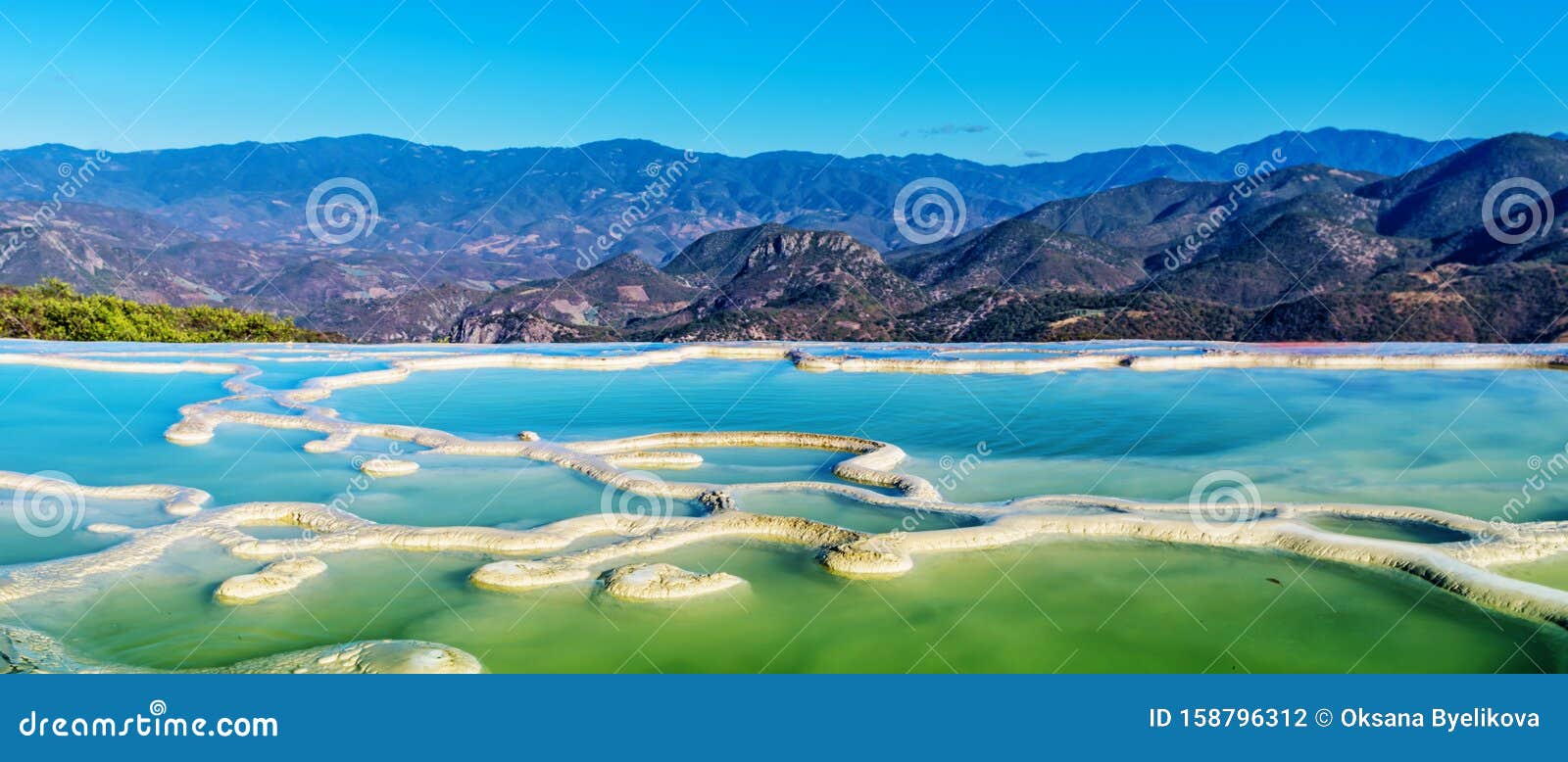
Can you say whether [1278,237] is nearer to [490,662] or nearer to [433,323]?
[433,323]

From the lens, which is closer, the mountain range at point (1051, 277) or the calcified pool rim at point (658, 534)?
the calcified pool rim at point (658, 534)

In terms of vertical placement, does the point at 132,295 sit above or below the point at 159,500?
above

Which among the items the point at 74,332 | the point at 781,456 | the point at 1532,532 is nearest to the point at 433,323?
the point at 74,332

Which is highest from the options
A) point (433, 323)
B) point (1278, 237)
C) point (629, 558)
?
point (433, 323)

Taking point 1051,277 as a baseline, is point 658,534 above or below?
below

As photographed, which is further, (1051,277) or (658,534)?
(1051,277)

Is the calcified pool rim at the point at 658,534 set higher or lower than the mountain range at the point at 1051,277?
lower

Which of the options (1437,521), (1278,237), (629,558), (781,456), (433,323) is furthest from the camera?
(433,323)

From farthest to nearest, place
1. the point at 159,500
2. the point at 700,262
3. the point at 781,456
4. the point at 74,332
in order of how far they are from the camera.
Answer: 1. the point at 700,262
2. the point at 74,332
3. the point at 781,456
4. the point at 159,500

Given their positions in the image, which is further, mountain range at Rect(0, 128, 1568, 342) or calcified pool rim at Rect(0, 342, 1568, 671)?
mountain range at Rect(0, 128, 1568, 342)

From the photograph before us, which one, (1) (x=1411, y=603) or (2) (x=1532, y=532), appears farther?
(2) (x=1532, y=532)

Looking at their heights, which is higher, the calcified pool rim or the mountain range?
the mountain range
